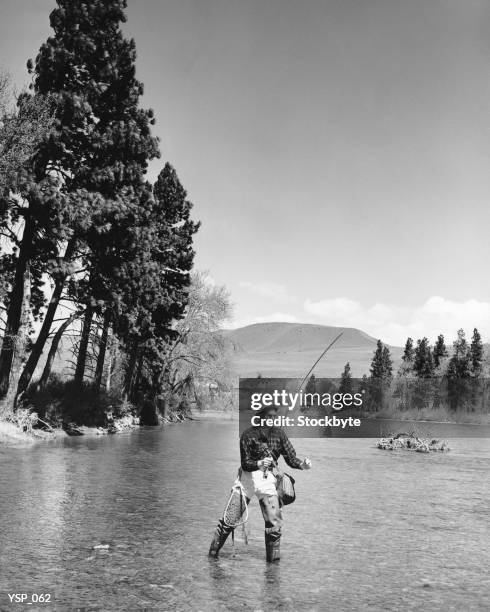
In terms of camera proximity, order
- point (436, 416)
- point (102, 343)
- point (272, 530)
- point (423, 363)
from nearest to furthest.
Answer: point (272, 530) < point (102, 343) < point (436, 416) < point (423, 363)

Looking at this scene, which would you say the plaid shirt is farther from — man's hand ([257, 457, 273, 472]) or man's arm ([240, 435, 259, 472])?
man's hand ([257, 457, 273, 472])

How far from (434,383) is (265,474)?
112409 mm

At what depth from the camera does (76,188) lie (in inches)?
1121

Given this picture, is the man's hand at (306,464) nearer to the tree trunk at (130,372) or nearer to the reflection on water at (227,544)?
the reflection on water at (227,544)

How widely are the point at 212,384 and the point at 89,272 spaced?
2846 cm

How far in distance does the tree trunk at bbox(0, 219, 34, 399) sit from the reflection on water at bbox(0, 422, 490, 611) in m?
7.93

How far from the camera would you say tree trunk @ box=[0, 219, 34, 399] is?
26531 millimetres

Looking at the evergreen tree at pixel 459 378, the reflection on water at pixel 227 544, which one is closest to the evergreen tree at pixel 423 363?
the evergreen tree at pixel 459 378

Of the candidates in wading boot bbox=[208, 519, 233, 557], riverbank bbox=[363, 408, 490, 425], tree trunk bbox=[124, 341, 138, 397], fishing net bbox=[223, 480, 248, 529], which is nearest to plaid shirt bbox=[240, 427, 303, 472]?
fishing net bbox=[223, 480, 248, 529]

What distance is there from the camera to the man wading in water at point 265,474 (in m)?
8.30

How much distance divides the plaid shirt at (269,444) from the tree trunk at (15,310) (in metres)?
19.6

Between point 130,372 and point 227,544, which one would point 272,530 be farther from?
point 130,372

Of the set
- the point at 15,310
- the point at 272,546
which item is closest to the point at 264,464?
the point at 272,546

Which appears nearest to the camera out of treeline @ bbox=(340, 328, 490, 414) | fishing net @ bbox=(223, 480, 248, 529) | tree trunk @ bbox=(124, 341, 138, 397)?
fishing net @ bbox=(223, 480, 248, 529)
